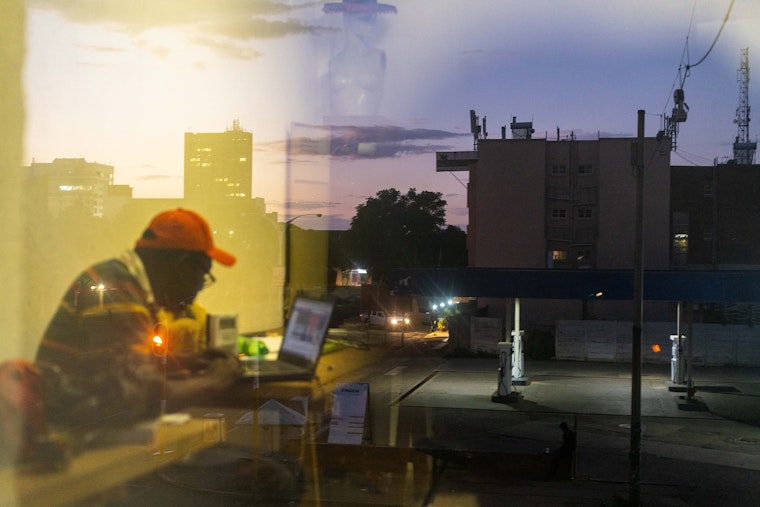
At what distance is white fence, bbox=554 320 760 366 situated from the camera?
25.8m

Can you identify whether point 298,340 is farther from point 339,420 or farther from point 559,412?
point 559,412

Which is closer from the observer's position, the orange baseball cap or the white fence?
the orange baseball cap

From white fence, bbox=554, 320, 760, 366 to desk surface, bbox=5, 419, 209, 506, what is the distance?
24.2 metres

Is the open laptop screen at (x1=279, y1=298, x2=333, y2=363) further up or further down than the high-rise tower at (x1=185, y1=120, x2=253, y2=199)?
further down

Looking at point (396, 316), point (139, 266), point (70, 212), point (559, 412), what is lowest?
point (559, 412)

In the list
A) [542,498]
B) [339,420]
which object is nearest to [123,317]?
[339,420]

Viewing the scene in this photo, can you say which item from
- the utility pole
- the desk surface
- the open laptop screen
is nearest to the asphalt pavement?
the utility pole

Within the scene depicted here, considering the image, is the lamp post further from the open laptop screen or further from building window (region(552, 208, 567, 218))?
building window (region(552, 208, 567, 218))

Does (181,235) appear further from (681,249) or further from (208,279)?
(681,249)

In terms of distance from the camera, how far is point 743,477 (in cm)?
1075

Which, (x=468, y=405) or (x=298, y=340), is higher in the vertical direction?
(x=298, y=340)

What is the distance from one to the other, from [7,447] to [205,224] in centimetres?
162

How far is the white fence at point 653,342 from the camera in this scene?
25.8 meters

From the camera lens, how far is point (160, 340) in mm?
2590
